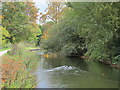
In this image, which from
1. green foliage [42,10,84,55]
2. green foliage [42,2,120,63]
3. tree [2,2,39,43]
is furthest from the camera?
green foliage [42,10,84,55]

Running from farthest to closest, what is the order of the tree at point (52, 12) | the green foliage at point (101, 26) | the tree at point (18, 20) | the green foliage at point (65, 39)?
the tree at point (52, 12) → the green foliage at point (65, 39) → the tree at point (18, 20) → the green foliage at point (101, 26)

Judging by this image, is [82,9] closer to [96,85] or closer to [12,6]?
[96,85]

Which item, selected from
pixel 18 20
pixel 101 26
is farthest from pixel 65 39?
pixel 101 26

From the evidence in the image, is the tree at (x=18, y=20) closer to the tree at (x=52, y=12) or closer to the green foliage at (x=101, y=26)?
the green foliage at (x=101, y=26)

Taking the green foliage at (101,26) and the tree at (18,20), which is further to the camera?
the tree at (18,20)

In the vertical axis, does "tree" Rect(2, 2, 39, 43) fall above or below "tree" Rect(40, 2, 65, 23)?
below

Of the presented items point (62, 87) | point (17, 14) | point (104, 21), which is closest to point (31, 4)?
point (17, 14)

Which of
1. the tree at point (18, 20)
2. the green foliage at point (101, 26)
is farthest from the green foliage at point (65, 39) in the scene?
the green foliage at point (101, 26)

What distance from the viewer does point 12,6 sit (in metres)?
10.5

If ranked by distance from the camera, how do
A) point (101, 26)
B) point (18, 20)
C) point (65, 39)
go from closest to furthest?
point (101, 26) → point (18, 20) → point (65, 39)

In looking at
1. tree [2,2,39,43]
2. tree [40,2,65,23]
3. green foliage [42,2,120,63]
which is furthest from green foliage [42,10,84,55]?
tree [40,2,65,23]

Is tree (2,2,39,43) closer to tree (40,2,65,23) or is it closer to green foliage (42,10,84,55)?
green foliage (42,10,84,55)

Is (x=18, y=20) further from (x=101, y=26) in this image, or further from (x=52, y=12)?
(x=52, y=12)

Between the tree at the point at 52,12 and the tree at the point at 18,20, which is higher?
the tree at the point at 52,12
